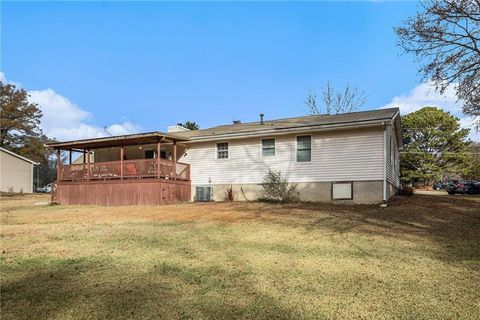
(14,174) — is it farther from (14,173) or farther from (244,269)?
(244,269)

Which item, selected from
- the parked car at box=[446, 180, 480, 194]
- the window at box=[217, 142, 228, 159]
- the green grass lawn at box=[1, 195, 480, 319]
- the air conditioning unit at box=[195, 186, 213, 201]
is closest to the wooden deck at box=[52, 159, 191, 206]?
the air conditioning unit at box=[195, 186, 213, 201]

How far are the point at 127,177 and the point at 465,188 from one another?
1079 inches

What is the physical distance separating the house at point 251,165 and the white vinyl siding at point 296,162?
37 millimetres

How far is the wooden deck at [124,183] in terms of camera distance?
17078mm

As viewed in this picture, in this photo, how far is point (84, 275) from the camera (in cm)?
545

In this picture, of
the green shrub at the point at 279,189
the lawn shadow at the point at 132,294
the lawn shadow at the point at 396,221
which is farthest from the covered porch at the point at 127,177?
the lawn shadow at the point at 132,294

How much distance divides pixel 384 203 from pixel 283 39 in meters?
9.80

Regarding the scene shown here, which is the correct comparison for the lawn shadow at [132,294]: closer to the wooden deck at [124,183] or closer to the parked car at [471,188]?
the wooden deck at [124,183]

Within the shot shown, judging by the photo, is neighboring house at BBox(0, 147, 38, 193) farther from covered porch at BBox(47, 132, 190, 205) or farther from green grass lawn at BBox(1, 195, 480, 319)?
green grass lawn at BBox(1, 195, 480, 319)

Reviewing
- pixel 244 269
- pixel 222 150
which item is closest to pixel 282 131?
pixel 222 150

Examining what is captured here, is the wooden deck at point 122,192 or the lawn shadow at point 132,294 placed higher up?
the wooden deck at point 122,192

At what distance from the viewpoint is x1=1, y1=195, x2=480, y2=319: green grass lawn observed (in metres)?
4.14

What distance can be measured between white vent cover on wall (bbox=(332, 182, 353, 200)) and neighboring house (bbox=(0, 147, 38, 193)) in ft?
103

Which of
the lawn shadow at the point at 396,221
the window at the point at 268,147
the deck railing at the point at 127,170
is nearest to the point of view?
the lawn shadow at the point at 396,221
